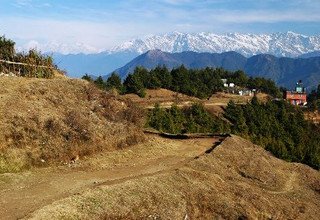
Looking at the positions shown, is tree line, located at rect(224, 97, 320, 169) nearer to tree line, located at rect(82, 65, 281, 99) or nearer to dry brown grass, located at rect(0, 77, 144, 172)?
tree line, located at rect(82, 65, 281, 99)

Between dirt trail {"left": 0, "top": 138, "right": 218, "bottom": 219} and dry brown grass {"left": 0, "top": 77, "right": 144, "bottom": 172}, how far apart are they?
2.12 meters

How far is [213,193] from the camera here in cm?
3572

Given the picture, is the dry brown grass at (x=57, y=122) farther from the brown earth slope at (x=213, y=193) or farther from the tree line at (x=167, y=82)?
the tree line at (x=167, y=82)

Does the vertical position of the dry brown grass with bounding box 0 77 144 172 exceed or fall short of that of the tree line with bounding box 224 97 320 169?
it exceeds it

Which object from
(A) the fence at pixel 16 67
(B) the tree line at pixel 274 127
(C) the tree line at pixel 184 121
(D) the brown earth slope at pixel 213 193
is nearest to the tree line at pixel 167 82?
(B) the tree line at pixel 274 127

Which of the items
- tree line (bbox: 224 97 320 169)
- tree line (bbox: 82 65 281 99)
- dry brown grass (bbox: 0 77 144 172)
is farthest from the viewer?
tree line (bbox: 82 65 281 99)

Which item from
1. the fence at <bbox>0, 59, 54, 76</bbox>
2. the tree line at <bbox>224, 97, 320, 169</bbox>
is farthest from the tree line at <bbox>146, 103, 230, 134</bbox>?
the fence at <bbox>0, 59, 54, 76</bbox>

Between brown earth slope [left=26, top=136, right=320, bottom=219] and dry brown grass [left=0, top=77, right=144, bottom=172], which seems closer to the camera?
brown earth slope [left=26, top=136, right=320, bottom=219]

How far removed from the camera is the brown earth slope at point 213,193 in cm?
2877

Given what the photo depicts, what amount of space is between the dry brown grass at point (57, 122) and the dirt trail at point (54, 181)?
2.12 meters

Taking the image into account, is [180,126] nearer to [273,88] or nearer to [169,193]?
[169,193]

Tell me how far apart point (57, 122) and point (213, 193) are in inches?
564

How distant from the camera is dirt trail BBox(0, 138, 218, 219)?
2744cm

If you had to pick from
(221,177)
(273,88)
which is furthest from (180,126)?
(273,88)
